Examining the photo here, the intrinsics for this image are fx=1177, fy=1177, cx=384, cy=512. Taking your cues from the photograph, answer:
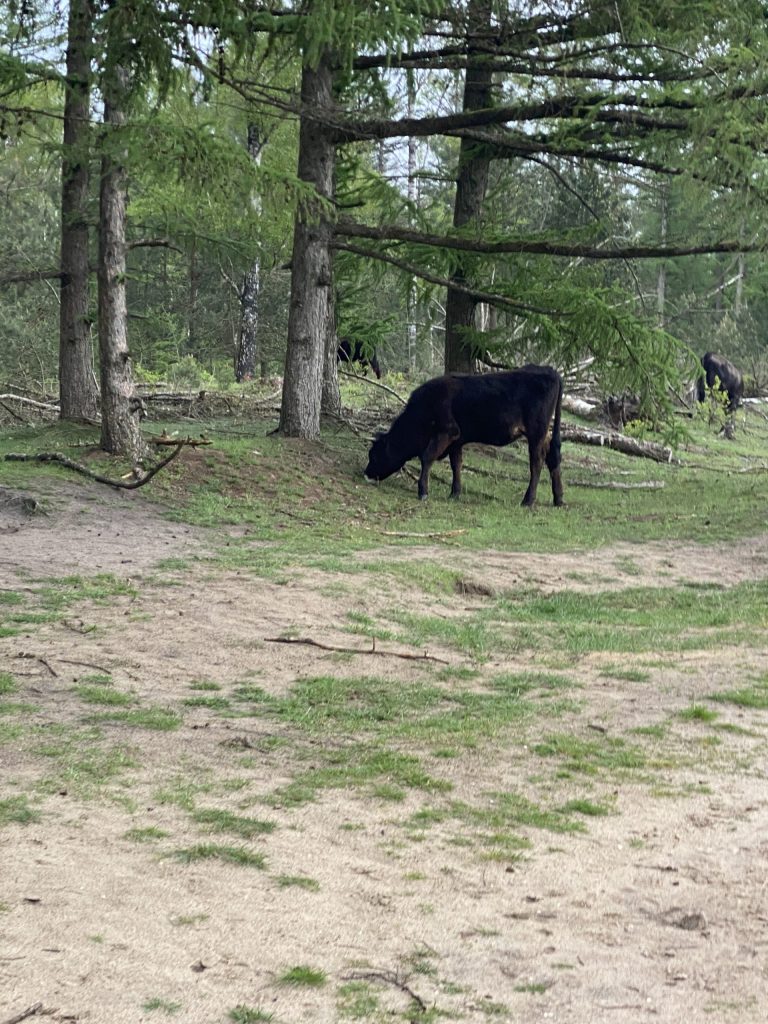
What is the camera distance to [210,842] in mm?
4629

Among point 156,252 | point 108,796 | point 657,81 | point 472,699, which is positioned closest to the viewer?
point 108,796

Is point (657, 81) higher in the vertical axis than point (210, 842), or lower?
higher

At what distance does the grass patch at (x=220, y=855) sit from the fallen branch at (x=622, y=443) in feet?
65.7

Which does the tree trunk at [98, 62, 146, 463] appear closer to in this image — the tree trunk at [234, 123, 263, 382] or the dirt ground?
the dirt ground

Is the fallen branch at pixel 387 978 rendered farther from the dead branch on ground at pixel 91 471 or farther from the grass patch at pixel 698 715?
the dead branch on ground at pixel 91 471

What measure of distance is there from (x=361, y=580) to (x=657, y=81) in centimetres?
894

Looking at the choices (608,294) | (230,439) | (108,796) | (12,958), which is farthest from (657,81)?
(12,958)

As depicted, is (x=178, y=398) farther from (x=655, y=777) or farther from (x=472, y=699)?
(x=655, y=777)

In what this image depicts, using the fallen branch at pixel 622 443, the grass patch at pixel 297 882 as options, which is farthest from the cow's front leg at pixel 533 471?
the grass patch at pixel 297 882

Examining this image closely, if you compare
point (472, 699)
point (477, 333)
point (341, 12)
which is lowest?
point (472, 699)

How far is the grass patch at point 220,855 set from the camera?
14.5ft

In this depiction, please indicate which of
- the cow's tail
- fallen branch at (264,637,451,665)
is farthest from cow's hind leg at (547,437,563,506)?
fallen branch at (264,637,451,665)

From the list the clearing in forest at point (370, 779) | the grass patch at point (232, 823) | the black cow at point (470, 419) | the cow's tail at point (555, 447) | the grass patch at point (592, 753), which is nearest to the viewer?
the clearing in forest at point (370, 779)

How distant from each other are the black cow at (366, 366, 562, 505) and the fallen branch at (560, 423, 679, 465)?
6.61 m
